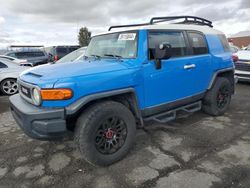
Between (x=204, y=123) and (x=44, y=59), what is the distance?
1149cm

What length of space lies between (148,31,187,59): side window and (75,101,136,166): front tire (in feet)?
3.47

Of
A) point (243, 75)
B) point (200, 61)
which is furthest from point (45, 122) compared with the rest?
point (243, 75)

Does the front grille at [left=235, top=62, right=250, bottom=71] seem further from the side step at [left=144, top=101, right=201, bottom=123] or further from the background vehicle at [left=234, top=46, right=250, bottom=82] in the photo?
the side step at [left=144, top=101, right=201, bottom=123]

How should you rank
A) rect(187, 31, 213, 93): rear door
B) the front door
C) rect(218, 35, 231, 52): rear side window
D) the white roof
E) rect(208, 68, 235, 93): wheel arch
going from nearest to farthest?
the front door < the white roof < rect(187, 31, 213, 93): rear door < rect(208, 68, 235, 93): wheel arch < rect(218, 35, 231, 52): rear side window

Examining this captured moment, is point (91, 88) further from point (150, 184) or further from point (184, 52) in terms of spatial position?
point (184, 52)

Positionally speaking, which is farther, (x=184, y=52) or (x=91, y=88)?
(x=184, y=52)

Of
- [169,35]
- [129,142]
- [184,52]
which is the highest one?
[169,35]

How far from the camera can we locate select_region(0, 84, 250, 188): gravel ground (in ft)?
10.1

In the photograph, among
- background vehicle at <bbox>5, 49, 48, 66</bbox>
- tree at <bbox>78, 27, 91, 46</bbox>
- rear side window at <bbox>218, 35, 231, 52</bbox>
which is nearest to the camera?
rear side window at <bbox>218, 35, 231, 52</bbox>

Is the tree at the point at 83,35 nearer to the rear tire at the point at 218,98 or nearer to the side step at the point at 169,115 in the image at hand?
the rear tire at the point at 218,98

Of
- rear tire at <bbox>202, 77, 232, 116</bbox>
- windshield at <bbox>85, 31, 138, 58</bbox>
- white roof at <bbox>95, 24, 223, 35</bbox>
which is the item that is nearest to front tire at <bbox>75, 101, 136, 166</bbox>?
windshield at <bbox>85, 31, 138, 58</bbox>

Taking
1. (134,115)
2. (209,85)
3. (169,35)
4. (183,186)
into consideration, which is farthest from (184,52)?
(183,186)

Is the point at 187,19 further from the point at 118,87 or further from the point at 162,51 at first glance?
the point at 118,87

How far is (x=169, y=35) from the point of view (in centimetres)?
425
